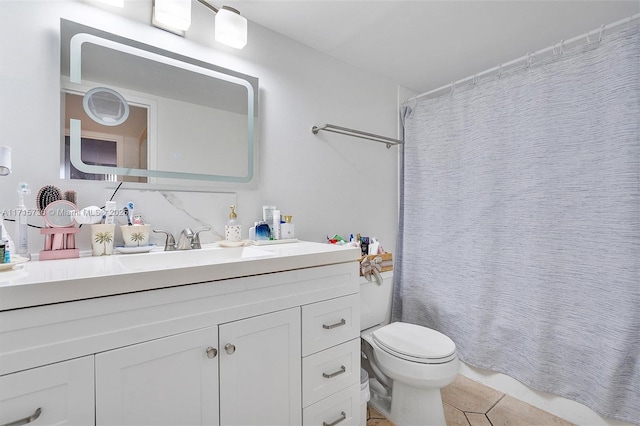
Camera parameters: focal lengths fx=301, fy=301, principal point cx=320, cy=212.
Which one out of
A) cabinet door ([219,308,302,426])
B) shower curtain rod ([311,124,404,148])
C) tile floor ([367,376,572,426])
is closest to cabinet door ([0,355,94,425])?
cabinet door ([219,308,302,426])

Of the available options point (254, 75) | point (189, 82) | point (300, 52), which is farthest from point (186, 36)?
point (300, 52)

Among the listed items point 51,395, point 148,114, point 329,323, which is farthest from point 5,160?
point 329,323

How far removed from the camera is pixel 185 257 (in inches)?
50.4

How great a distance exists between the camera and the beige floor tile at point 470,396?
1.74 metres

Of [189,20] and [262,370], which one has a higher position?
[189,20]

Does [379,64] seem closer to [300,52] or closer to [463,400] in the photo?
[300,52]

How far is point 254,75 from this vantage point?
1.65 meters

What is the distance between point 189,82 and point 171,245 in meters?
0.78

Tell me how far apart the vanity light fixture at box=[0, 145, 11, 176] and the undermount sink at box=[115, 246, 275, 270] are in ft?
1.40

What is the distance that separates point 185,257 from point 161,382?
0.53 m

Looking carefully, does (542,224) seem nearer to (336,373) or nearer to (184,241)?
(336,373)

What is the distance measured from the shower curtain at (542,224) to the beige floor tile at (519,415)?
15 cm

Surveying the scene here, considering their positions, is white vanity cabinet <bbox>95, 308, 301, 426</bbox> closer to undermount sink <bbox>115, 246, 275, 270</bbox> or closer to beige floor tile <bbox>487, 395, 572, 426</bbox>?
undermount sink <bbox>115, 246, 275, 270</bbox>

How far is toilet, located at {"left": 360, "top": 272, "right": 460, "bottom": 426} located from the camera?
144cm
